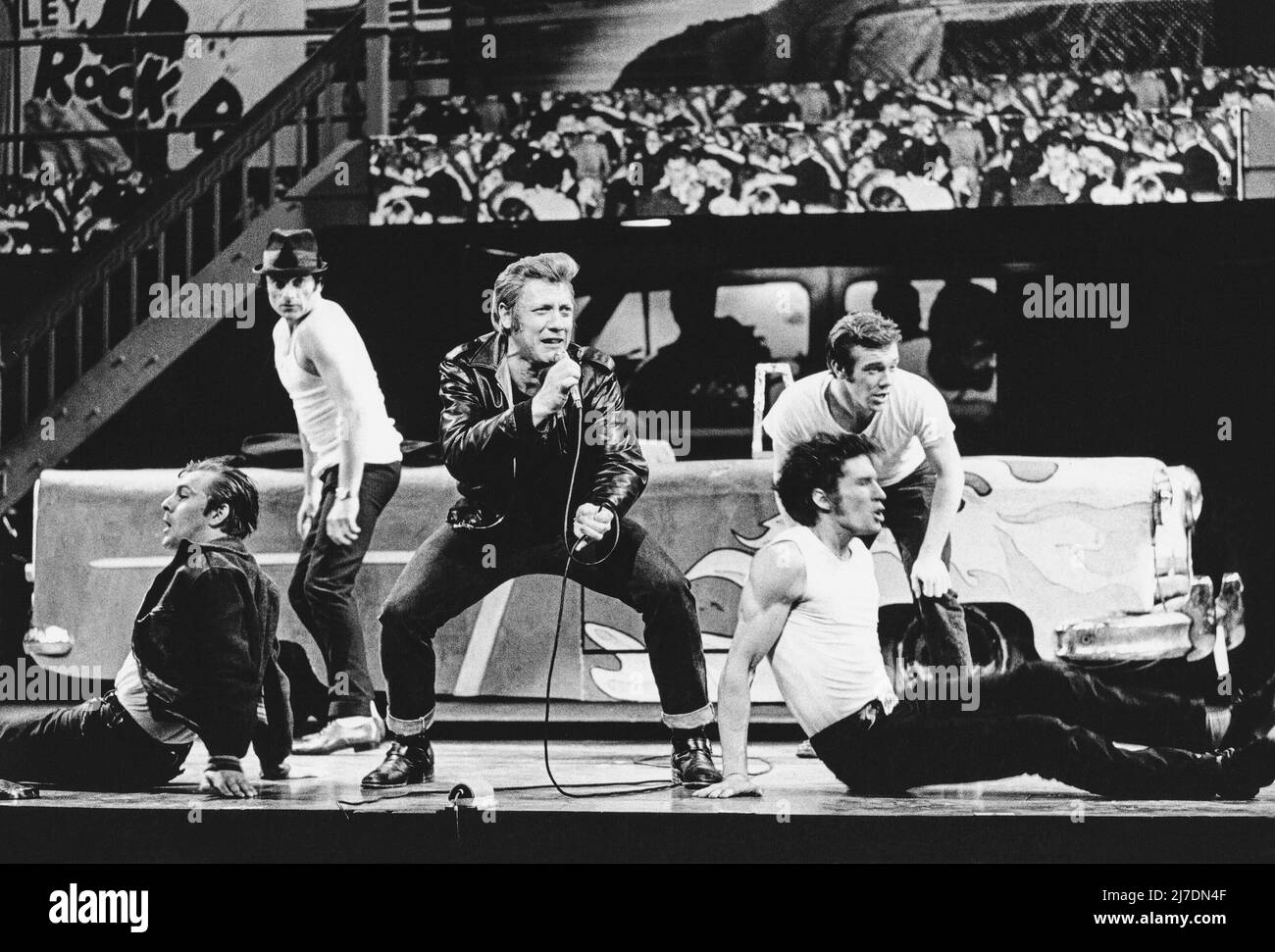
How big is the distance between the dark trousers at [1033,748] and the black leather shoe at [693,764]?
35cm

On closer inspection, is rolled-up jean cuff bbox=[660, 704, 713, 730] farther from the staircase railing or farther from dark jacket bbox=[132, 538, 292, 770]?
the staircase railing

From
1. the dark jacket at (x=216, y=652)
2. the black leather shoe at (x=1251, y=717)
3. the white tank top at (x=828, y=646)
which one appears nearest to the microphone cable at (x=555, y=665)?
the white tank top at (x=828, y=646)

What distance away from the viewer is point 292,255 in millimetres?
5387

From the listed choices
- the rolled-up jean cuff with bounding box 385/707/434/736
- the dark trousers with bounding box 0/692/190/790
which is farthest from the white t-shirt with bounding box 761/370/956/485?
the dark trousers with bounding box 0/692/190/790

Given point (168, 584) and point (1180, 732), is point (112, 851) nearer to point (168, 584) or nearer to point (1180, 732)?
point (168, 584)

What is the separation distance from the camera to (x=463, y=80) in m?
5.74

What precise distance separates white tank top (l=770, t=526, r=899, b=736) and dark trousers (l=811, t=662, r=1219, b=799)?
3.0 inches

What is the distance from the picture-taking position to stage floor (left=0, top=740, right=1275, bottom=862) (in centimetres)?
469

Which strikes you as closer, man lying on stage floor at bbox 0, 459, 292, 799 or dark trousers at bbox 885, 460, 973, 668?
dark trousers at bbox 885, 460, 973, 668

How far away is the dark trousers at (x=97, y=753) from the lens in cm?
505

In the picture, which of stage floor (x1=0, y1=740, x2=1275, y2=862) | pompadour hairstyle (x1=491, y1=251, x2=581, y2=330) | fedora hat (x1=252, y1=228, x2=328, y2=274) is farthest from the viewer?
fedora hat (x1=252, y1=228, x2=328, y2=274)

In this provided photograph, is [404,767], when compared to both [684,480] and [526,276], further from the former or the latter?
[526,276]

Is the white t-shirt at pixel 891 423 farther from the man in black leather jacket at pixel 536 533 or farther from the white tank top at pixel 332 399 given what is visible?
the white tank top at pixel 332 399
